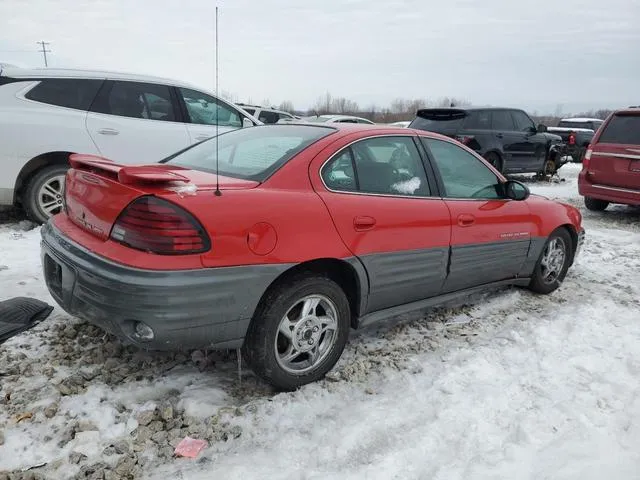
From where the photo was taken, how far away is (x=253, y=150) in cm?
324

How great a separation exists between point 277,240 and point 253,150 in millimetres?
874

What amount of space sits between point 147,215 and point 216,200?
333mm

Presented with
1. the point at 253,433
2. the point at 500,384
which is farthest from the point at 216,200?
the point at 500,384

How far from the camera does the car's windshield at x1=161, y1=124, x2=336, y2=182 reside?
9.70ft

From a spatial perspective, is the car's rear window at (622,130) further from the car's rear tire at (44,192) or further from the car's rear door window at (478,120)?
the car's rear tire at (44,192)

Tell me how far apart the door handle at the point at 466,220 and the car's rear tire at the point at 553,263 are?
1192 mm

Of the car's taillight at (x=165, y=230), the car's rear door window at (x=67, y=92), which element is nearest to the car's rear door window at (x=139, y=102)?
the car's rear door window at (x=67, y=92)

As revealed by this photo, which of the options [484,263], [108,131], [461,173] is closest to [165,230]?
[461,173]

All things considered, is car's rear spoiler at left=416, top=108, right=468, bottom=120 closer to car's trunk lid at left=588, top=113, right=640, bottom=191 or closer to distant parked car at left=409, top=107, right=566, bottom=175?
distant parked car at left=409, top=107, right=566, bottom=175

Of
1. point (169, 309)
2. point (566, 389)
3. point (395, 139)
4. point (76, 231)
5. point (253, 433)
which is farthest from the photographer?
point (395, 139)

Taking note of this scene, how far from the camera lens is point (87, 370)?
2926mm

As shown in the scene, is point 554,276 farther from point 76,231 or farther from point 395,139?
point 76,231

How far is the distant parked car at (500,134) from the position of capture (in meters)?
10.2

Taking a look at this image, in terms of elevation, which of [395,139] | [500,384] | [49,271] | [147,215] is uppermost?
[395,139]
